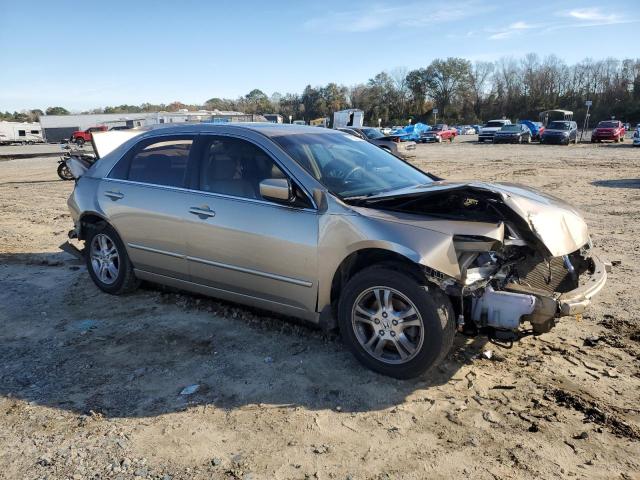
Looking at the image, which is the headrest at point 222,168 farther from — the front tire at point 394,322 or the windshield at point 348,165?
the front tire at point 394,322

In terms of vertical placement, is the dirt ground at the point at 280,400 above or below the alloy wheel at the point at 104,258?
below

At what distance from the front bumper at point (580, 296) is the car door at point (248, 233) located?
1680 millimetres

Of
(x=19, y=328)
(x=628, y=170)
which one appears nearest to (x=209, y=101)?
(x=628, y=170)

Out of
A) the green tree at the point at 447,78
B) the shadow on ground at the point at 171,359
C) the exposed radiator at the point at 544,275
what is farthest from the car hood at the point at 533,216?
the green tree at the point at 447,78

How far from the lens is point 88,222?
5375mm

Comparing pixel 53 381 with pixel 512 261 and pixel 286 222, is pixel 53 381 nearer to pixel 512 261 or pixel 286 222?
pixel 286 222

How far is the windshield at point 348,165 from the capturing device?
3.99m

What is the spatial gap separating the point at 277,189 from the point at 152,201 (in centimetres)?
156

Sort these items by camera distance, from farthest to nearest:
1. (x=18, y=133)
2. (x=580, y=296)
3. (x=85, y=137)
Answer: (x=18, y=133) < (x=85, y=137) < (x=580, y=296)

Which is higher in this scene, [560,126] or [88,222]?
[560,126]

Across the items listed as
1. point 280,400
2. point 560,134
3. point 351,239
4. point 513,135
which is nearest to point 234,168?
point 351,239

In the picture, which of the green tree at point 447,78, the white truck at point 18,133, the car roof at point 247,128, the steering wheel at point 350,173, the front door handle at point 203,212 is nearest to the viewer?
the steering wheel at point 350,173

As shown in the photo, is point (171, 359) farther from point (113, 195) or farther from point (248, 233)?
point (113, 195)

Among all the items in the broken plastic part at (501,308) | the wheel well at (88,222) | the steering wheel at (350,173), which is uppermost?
the steering wheel at (350,173)
